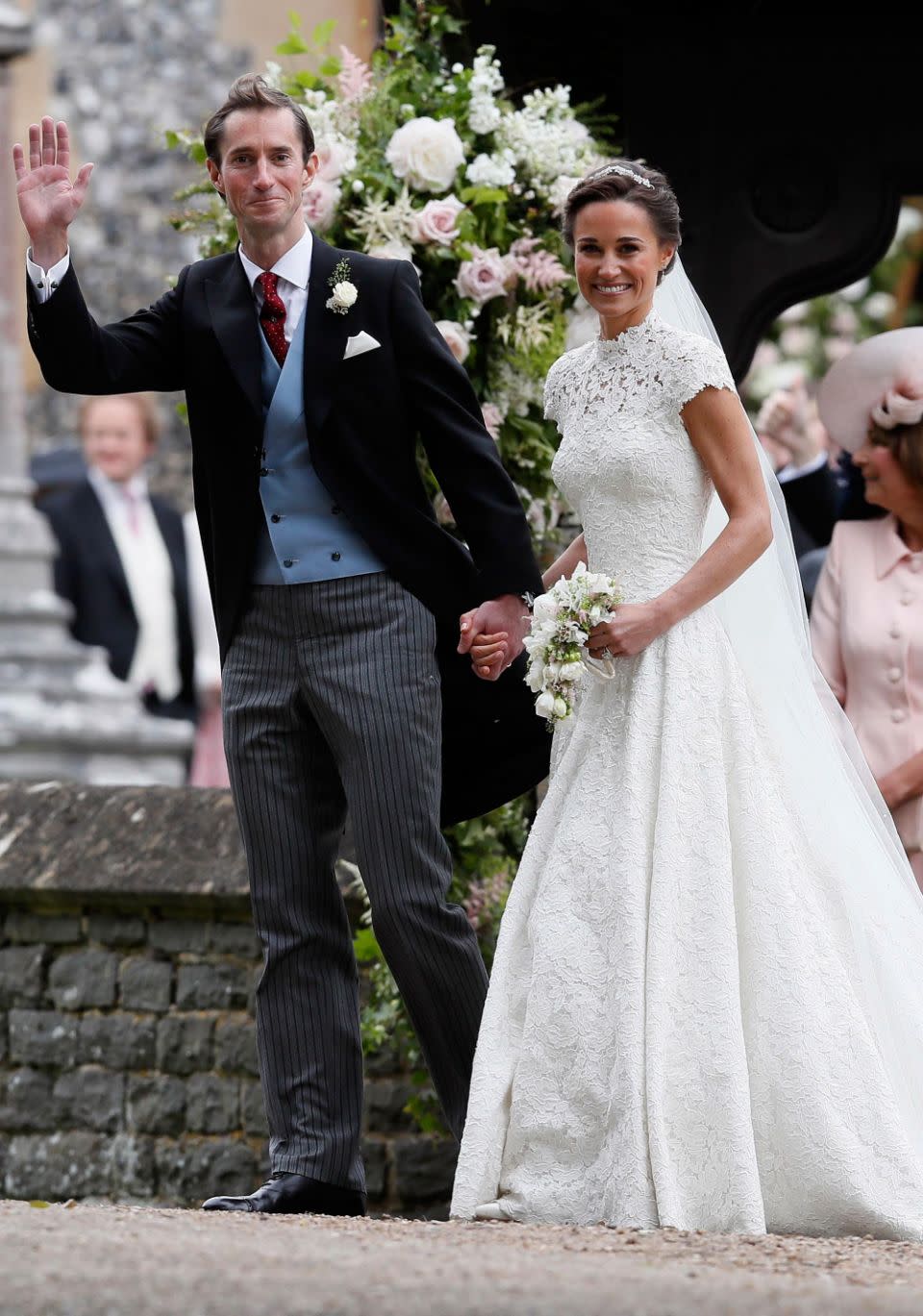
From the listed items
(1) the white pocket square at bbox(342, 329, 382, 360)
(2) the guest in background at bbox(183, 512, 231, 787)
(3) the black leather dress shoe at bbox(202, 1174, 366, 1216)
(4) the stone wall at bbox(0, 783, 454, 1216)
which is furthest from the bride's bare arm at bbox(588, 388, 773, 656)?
(2) the guest in background at bbox(183, 512, 231, 787)

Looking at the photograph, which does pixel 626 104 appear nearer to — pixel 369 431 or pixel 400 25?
pixel 400 25

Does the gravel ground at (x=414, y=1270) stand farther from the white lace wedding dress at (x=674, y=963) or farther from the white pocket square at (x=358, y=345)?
the white pocket square at (x=358, y=345)

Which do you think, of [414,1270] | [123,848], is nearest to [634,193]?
[414,1270]

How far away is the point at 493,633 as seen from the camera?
17.2ft

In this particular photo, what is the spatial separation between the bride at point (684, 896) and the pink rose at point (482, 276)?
3.93 ft

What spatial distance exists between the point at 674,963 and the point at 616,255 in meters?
1.41

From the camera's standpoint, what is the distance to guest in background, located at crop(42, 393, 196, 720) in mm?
11336

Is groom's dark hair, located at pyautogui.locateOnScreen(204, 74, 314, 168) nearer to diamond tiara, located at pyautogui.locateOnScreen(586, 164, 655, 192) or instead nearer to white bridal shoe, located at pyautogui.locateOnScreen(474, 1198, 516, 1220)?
diamond tiara, located at pyautogui.locateOnScreen(586, 164, 655, 192)

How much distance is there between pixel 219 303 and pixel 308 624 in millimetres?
692

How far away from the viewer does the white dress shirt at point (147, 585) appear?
11305 mm

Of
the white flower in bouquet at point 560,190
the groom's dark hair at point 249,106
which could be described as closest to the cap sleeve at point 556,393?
the groom's dark hair at point 249,106

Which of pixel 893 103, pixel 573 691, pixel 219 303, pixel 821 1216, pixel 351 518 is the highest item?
pixel 893 103

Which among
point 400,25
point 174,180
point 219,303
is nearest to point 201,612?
point 400,25

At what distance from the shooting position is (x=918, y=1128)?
16.6 feet
